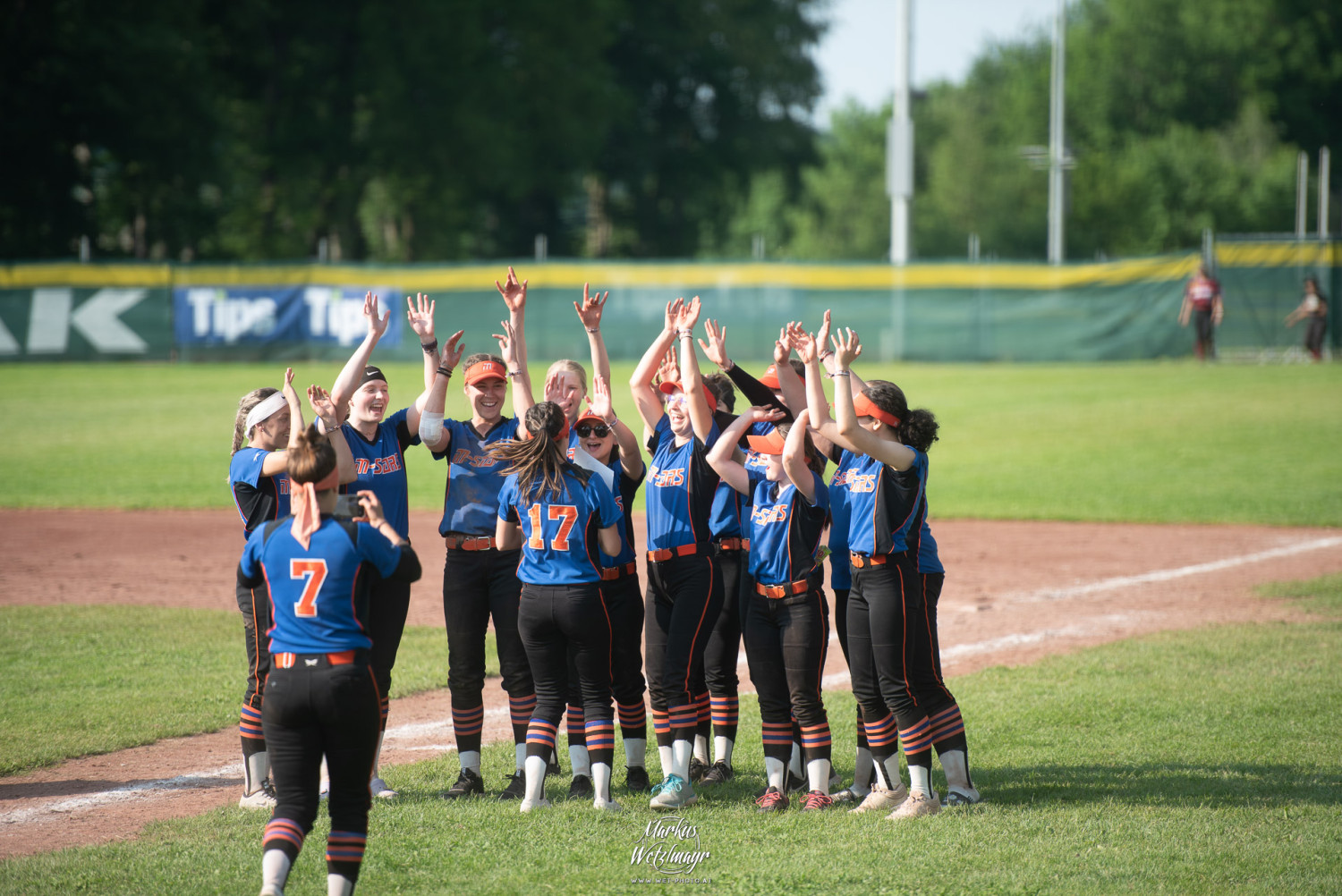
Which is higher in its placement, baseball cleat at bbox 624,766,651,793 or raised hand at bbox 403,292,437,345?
raised hand at bbox 403,292,437,345

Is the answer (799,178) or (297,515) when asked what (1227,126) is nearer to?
(799,178)

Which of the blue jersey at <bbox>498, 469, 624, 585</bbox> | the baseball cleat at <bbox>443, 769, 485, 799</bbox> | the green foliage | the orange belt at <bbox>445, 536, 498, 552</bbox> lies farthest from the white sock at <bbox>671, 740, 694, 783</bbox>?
the orange belt at <bbox>445, 536, 498, 552</bbox>

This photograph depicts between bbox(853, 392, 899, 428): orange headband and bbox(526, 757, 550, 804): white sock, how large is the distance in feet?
6.46

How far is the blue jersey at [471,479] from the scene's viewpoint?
5.65 metres

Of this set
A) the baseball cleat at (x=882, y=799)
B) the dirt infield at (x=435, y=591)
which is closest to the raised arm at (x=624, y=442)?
the dirt infield at (x=435, y=591)

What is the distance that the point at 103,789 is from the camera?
5.68 m

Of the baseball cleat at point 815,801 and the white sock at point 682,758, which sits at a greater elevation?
the white sock at point 682,758

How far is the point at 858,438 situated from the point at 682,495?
0.89m

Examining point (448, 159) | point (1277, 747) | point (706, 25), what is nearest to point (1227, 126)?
point (706, 25)

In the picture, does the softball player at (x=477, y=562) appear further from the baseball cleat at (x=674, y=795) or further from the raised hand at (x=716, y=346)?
the raised hand at (x=716, y=346)

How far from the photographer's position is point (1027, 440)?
17.7 metres

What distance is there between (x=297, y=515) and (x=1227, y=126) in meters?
66.9

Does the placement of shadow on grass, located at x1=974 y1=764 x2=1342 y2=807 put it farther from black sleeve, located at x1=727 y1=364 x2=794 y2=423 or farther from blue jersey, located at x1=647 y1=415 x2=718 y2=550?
black sleeve, located at x1=727 y1=364 x2=794 y2=423

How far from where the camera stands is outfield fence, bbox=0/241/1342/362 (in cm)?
2611
